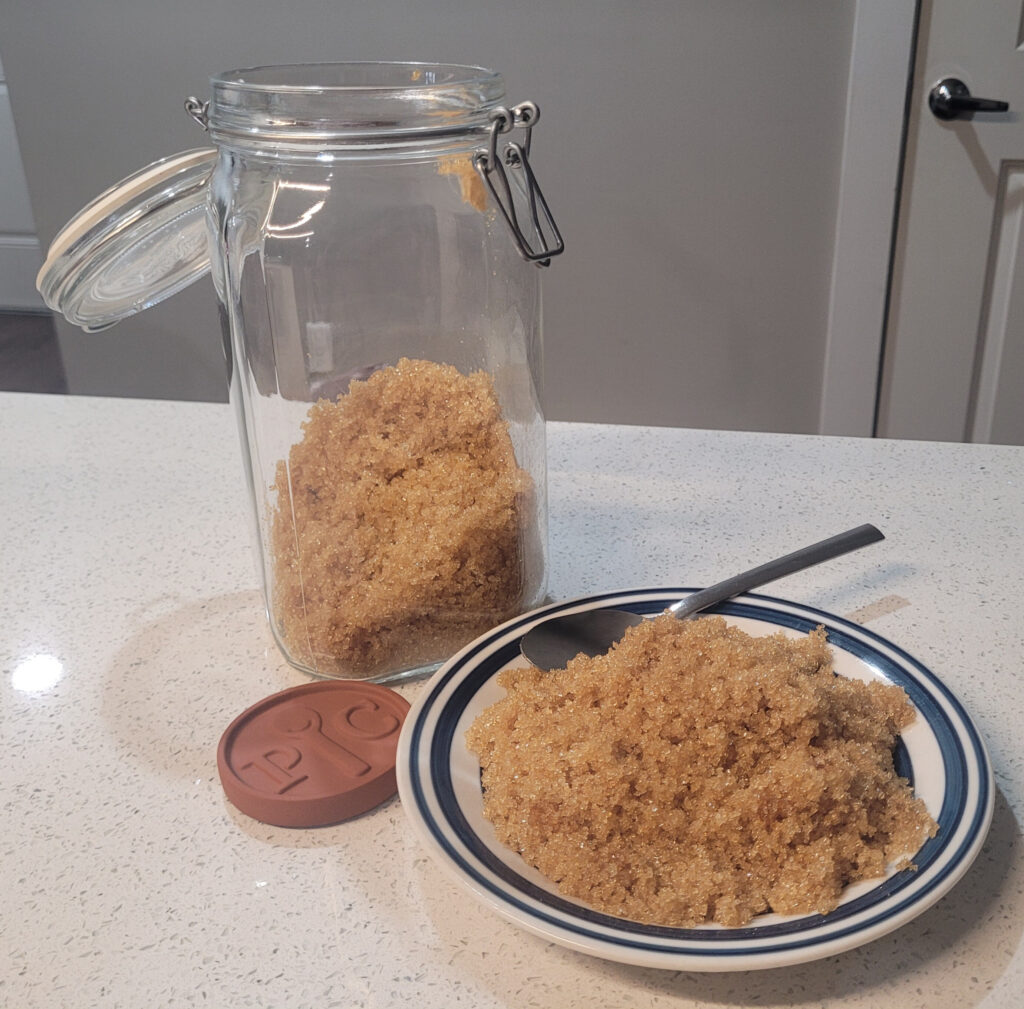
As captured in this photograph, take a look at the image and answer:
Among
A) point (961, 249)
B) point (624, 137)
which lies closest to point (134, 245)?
point (624, 137)

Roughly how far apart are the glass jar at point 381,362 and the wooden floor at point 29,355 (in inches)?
102

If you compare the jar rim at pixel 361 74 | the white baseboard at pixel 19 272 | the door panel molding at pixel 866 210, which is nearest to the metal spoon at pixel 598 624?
the jar rim at pixel 361 74

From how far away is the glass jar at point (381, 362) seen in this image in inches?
21.6

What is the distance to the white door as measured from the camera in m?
1.63

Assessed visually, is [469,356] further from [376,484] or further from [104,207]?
[104,207]

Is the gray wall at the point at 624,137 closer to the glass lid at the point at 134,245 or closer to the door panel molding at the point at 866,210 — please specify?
the door panel molding at the point at 866,210

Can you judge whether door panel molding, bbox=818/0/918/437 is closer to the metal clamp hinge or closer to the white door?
the white door

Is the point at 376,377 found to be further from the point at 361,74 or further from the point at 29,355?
the point at 29,355

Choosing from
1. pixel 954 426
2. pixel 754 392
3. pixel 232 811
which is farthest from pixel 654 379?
pixel 232 811

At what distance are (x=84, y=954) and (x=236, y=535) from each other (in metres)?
0.40

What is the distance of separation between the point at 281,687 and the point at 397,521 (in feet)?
0.43

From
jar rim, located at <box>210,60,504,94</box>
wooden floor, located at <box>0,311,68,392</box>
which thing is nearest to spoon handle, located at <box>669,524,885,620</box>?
jar rim, located at <box>210,60,504,94</box>

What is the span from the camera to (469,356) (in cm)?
60

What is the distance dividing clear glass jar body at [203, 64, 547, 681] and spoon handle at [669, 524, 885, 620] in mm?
106
